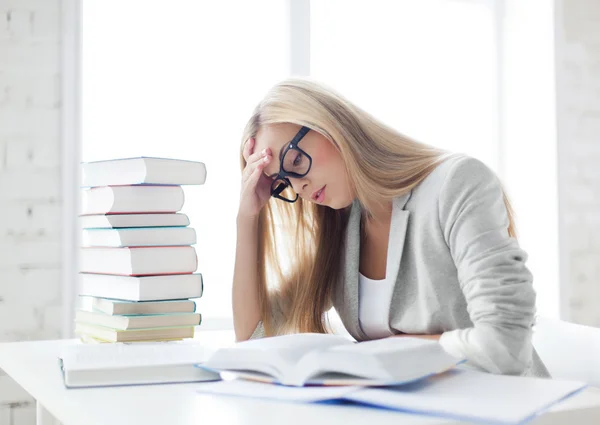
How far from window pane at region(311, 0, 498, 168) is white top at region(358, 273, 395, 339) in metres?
1.27

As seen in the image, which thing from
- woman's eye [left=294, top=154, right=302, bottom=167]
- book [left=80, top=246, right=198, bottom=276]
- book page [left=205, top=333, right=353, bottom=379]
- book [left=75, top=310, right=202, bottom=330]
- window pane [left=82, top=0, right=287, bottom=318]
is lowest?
book [left=75, top=310, right=202, bottom=330]

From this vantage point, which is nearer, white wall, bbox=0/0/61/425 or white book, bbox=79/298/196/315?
white book, bbox=79/298/196/315

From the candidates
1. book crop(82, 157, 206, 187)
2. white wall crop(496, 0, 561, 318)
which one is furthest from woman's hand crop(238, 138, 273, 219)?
white wall crop(496, 0, 561, 318)

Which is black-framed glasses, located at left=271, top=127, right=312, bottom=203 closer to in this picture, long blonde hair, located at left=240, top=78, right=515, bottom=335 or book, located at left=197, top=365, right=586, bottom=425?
long blonde hair, located at left=240, top=78, right=515, bottom=335

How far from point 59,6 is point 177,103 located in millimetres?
Result: 458

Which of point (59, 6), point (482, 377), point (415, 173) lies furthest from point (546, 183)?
point (482, 377)

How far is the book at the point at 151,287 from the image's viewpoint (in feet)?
4.17

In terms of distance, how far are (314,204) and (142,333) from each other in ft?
1.48

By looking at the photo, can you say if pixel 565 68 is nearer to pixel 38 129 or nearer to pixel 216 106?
pixel 216 106

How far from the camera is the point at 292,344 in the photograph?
0.88 m

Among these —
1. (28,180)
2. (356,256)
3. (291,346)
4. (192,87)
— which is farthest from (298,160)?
→ (192,87)

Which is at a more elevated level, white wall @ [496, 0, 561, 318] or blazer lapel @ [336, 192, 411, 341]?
white wall @ [496, 0, 561, 318]

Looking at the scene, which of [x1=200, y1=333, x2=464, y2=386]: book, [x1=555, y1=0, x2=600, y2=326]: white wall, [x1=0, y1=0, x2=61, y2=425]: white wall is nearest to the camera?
[x1=200, y1=333, x2=464, y2=386]: book

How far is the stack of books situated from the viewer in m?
1.28
